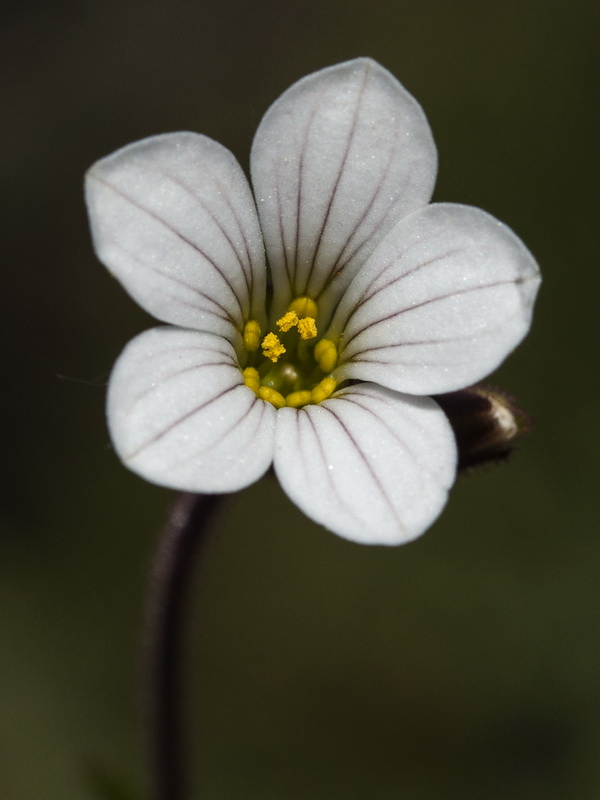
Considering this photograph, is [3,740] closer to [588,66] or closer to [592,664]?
[592,664]

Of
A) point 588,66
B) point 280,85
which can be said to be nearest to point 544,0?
point 588,66

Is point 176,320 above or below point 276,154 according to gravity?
below

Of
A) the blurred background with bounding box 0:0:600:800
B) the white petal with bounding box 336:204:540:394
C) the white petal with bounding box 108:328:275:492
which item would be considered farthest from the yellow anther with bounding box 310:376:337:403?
the blurred background with bounding box 0:0:600:800

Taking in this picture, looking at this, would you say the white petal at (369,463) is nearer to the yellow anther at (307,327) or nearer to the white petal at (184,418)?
the white petal at (184,418)

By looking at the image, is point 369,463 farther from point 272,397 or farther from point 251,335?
point 251,335

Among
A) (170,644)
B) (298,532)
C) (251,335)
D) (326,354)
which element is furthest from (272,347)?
(298,532)
